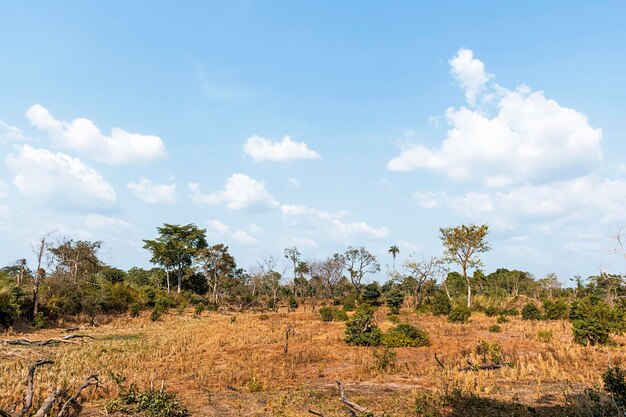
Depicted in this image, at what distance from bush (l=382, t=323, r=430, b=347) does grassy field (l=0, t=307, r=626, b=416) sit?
0.70 meters

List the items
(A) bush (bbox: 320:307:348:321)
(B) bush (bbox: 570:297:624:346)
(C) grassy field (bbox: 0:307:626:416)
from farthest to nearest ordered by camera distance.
→ (A) bush (bbox: 320:307:348:321) < (B) bush (bbox: 570:297:624:346) < (C) grassy field (bbox: 0:307:626:416)

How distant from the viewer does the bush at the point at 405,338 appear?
814 inches

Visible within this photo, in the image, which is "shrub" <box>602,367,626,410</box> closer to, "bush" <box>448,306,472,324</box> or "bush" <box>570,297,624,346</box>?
"bush" <box>570,297,624,346</box>

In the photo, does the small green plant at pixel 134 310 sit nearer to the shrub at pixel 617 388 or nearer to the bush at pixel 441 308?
the bush at pixel 441 308

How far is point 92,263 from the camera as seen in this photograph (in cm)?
4544

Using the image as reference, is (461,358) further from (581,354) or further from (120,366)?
(120,366)

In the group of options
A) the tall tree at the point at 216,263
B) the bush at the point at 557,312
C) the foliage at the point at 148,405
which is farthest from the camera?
the tall tree at the point at 216,263

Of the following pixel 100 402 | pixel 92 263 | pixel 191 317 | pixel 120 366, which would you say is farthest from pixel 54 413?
pixel 92 263

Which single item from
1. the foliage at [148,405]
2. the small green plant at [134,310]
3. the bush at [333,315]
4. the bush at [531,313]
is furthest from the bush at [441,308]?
the foliage at [148,405]

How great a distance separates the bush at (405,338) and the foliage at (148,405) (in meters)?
12.6

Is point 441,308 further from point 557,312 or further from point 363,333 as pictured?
point 363,333

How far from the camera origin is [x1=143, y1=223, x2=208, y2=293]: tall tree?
61.7 meters

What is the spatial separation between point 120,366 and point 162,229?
5202 cm

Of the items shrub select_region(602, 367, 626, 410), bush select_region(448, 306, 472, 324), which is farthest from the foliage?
bush select_region(448, 306, 472, 324)
